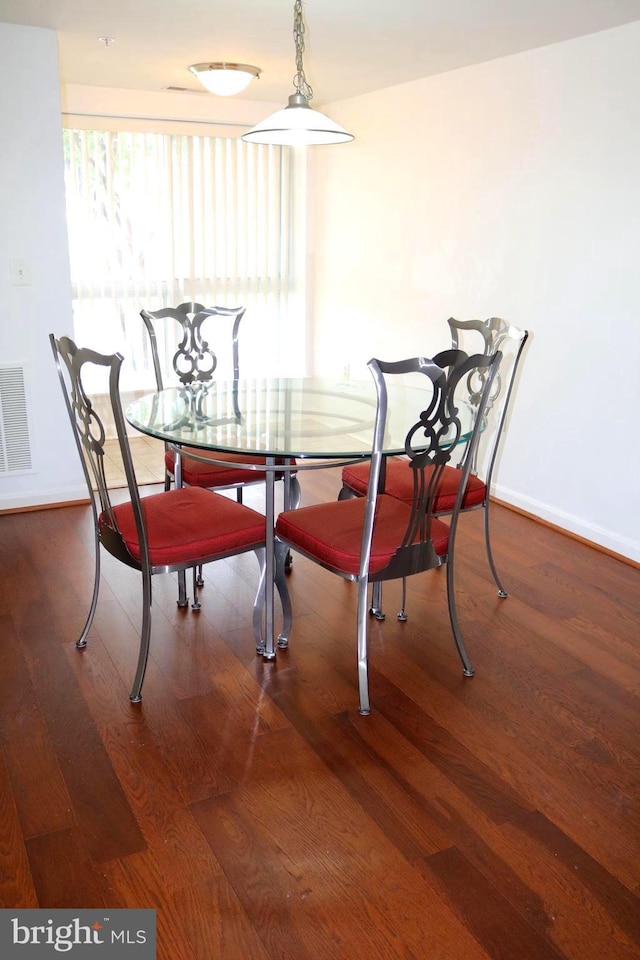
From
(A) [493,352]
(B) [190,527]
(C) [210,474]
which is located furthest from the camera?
(C) [210,474]

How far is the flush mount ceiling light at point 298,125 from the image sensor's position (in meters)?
2.52

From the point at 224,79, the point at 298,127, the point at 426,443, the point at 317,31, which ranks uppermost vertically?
the point at 317,31

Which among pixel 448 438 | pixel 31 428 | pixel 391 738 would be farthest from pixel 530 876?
pixel 31 428

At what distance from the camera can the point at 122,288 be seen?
5215 millimetres

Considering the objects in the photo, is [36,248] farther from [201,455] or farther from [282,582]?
[282,582]

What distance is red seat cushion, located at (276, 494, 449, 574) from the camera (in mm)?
2316

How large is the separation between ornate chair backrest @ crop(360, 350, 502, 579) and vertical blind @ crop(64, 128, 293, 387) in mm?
3343

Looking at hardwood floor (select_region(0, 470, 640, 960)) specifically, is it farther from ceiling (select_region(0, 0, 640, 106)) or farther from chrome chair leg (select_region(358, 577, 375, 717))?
ceiling (select_region(0, 0, 640, 106))

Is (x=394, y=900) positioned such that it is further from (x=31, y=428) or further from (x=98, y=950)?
(x=31, y=428)

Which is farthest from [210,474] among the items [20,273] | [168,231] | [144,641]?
[168,231]

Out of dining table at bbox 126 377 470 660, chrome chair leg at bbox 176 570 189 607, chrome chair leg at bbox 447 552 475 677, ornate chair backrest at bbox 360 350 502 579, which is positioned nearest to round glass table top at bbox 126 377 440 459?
dining table at bbox 126 377 470 660

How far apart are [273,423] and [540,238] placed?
184 centimetres

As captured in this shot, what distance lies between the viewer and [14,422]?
12.6 feet

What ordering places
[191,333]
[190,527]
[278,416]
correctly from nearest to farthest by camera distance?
1. [190,527]
2. [278,416]
3. [191,333]
